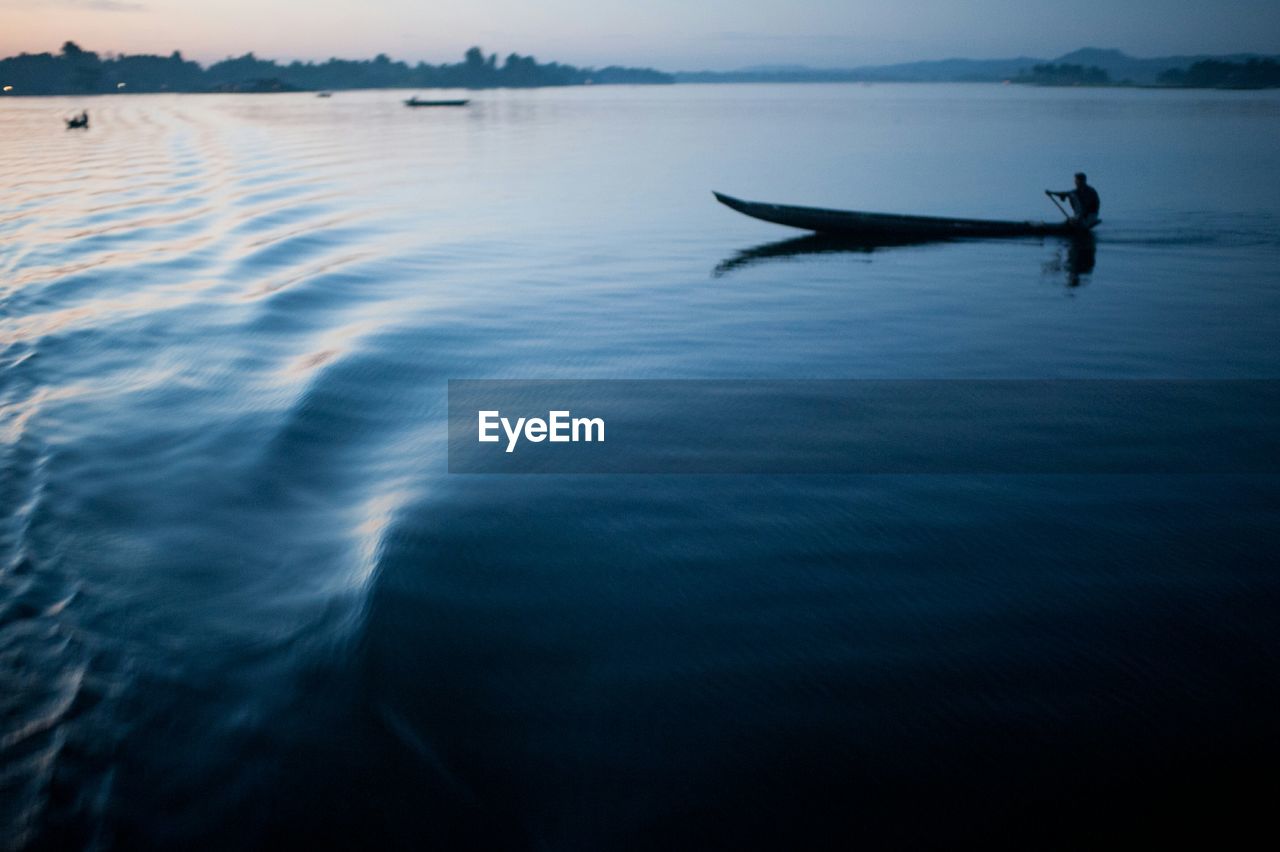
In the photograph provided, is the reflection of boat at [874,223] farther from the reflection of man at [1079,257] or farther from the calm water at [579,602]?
the calm water at [579,602]

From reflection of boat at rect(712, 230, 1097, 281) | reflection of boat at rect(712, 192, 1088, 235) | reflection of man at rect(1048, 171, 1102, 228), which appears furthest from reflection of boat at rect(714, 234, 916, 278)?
reflection of man at rect(1048, 171, 1102, 228)

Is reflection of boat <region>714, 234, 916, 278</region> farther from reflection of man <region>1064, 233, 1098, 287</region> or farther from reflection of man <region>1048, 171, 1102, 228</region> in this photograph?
reflection of man <region>1048, 171, 1102, 228</region>

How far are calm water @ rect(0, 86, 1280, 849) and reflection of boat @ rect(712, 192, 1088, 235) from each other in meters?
5.24

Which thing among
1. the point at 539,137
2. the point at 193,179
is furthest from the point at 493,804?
the point at 539,137

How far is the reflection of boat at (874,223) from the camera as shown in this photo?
23.3 meters

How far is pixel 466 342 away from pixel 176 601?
8823mm

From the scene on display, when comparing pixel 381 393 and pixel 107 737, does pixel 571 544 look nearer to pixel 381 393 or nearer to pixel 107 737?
pixel 107 737

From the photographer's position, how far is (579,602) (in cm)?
739

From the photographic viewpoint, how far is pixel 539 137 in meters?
77.6

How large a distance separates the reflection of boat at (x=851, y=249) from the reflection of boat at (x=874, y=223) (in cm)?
92

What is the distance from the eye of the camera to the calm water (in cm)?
527

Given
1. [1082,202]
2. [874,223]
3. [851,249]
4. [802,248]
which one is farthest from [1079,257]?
[802,248]

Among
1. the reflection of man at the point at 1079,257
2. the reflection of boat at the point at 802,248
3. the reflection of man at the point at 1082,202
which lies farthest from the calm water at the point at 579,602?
the reflection of man at the point at 1082,202

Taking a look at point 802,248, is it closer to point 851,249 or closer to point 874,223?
point 851,249
